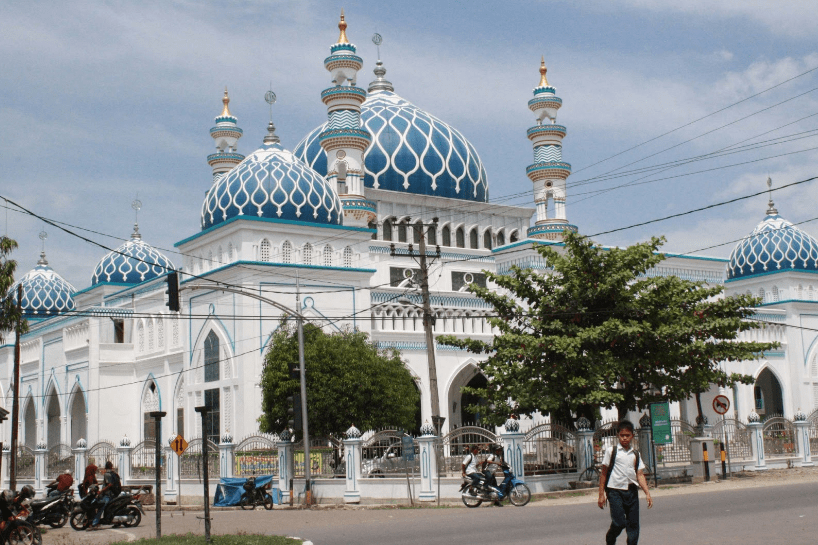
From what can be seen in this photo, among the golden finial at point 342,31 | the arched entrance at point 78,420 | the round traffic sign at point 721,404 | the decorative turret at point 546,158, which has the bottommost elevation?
the round traffic sign at point 721,404

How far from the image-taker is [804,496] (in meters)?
15.6

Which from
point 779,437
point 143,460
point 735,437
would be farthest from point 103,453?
point 779,437

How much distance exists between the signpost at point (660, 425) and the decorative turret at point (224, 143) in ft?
76.0

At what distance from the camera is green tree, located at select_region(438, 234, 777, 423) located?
2061 cm

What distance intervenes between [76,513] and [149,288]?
18.8m

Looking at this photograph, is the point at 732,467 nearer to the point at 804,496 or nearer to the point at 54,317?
the point at 804,496

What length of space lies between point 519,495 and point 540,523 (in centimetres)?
440

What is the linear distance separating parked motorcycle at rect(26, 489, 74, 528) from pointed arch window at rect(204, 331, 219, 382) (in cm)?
1226

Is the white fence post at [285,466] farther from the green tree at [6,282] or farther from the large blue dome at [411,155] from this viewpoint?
the large blue dome at [411,155]

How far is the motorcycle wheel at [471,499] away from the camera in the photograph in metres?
17.7

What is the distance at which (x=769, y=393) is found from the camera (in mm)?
41844

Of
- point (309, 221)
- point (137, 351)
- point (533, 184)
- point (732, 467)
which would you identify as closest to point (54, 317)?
point (137, 351)

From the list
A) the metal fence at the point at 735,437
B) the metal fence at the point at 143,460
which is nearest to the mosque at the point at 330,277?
the metal fence at the point at 143,460

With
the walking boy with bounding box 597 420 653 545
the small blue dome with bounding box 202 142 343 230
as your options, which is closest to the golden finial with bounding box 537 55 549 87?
the small blue dome with bounding box 202 142 343 230
